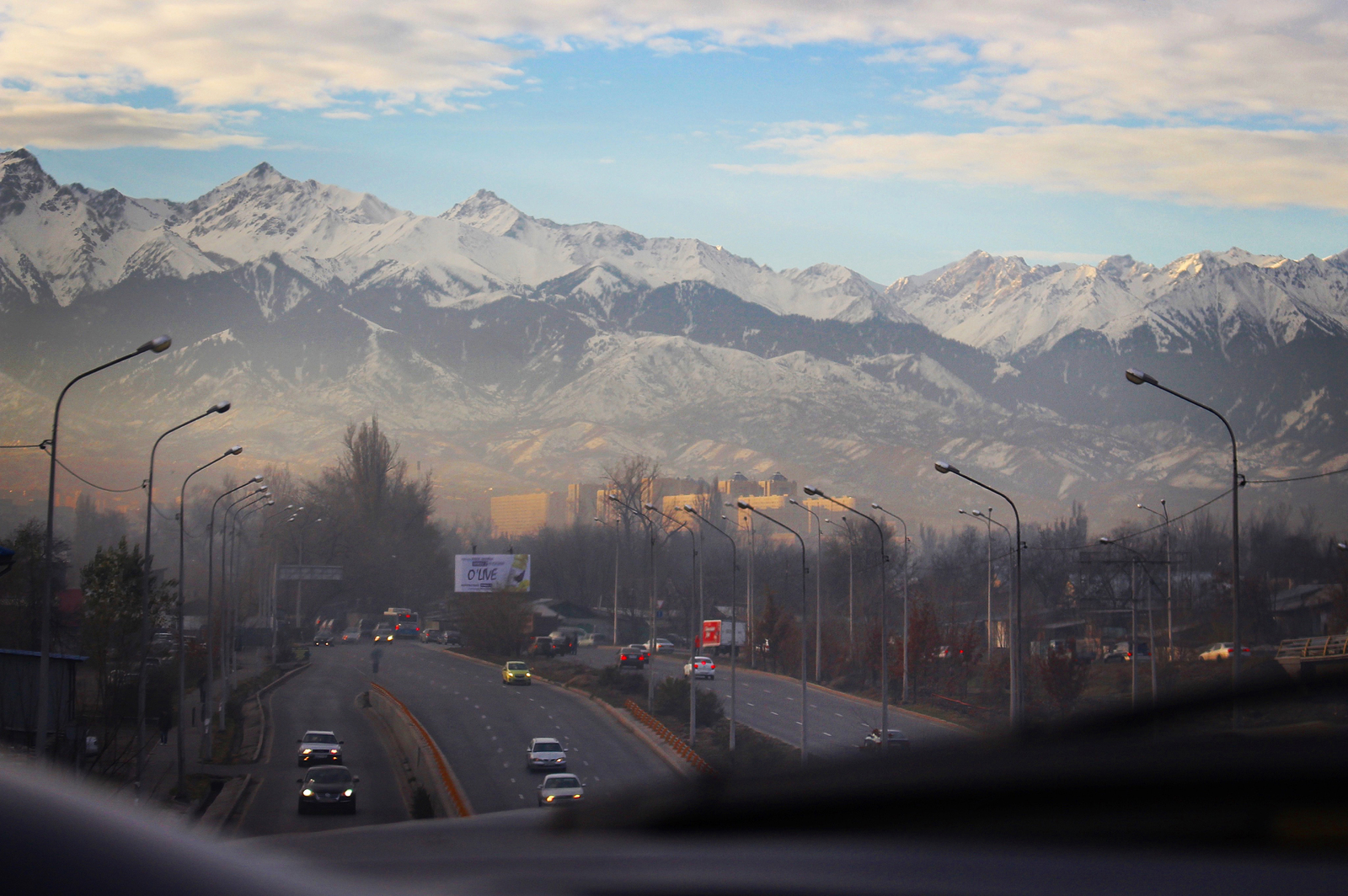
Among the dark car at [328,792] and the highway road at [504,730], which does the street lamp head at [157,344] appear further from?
the highway road at [504,730]

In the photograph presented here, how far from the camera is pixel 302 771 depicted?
109 ft

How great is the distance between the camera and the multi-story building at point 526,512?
160750mm

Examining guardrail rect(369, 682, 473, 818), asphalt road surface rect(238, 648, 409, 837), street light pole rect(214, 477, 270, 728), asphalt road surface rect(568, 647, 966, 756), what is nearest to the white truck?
asphalt road surface rect(568, 647, 966, 756)

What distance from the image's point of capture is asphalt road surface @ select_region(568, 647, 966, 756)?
125 ft

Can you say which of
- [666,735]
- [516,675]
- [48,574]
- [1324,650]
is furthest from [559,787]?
[516,675]

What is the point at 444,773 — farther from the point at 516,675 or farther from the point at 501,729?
the point at 516,675

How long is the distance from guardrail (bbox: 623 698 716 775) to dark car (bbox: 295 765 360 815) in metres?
8.20

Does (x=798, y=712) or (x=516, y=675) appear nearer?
(x=798, y=712)

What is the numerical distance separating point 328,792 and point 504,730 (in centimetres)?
1509

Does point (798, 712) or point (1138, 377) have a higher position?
point (1138, 377)

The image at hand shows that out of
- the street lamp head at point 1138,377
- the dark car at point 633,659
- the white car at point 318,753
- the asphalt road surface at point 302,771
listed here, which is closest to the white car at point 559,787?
the asphalt road surface at point 302,771

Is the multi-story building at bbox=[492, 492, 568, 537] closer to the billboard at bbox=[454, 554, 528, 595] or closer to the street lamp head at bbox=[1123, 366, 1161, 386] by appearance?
the billboard at bbox=[454, 554, 528, 595]

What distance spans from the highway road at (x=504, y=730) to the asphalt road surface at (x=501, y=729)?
0.09ft

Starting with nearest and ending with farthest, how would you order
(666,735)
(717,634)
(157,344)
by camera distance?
(157,344) < (666,735) < (717,634)
